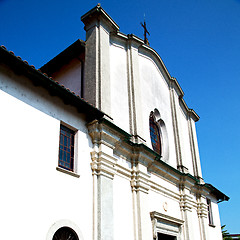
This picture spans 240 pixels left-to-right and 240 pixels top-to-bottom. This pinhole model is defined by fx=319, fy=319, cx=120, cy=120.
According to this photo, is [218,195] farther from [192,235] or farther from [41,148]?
[41,148]

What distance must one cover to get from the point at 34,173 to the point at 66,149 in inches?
70.5

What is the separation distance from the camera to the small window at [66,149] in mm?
9594

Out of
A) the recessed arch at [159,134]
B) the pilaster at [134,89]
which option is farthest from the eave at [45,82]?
the recessed arch at [159,134]

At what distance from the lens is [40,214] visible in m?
7.98

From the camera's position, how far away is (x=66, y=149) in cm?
984

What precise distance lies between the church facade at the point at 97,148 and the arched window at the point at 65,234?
0.03m

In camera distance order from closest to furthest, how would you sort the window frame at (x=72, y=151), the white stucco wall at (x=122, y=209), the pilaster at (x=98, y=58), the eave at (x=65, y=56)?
the window frame at (x=72, y=151), the white stucco wall at (x=122, y=209), the pilaster at (x=98, y=58), the eave at (x=65, y=56)

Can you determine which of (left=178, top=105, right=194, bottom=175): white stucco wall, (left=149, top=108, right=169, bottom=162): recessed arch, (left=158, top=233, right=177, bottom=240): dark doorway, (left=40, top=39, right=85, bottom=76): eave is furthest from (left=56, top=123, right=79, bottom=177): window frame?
(left=178, top=105, right=194, bottom=175): white stucco wall

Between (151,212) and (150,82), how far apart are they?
663 cm

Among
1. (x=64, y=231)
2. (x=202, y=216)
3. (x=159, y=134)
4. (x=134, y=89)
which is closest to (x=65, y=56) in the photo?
(x=134, y=89)

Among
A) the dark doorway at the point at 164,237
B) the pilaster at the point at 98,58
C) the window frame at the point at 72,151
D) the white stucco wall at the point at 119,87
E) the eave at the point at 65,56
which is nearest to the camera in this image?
the window frame at the point at 72,151

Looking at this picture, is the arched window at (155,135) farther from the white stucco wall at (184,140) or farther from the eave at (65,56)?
the eave at (65,56)

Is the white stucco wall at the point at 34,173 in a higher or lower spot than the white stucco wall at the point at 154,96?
lower

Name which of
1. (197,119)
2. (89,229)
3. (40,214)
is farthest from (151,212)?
Answer: (197,119)
